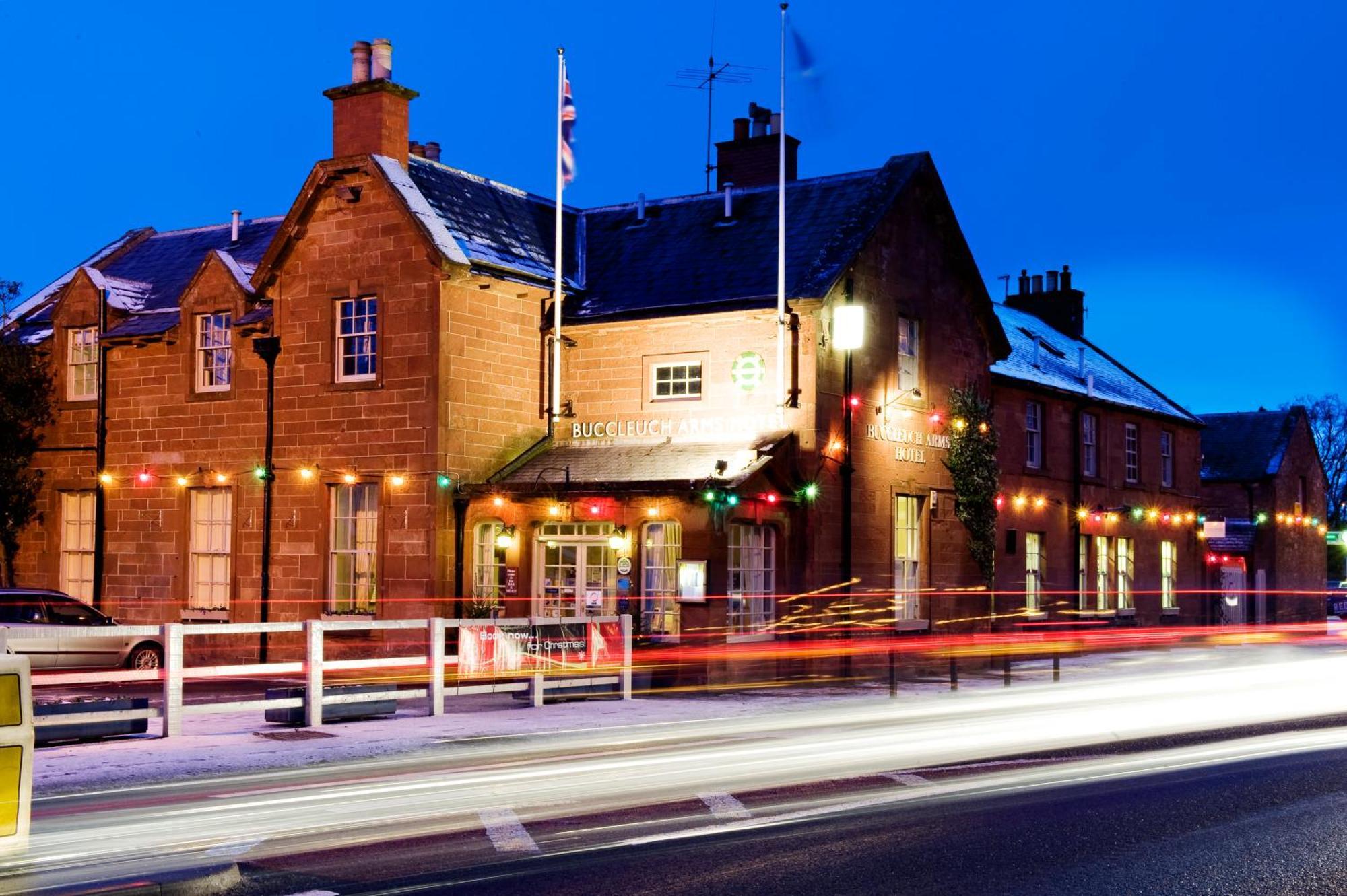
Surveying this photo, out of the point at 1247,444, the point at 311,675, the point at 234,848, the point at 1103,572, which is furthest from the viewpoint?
the point at 1247,444

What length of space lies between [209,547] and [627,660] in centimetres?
1144

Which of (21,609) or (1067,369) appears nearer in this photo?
(21,609)

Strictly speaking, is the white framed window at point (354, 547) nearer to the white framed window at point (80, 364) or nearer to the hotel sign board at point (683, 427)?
the hotel sign board at point (683, 427)

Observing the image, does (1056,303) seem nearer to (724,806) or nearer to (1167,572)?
(1167,572)

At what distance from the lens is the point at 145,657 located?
83.8 feet

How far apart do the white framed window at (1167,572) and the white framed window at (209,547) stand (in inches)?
958

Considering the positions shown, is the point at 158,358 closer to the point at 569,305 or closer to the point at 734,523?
→ the point at 569,305

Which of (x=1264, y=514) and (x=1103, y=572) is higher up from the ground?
(x=1264, y=514)

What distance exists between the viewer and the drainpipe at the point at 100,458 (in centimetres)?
2986

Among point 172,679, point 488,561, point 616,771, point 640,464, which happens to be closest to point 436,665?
point 172,679

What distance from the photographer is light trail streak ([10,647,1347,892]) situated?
388 inches

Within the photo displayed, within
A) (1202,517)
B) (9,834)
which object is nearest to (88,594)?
(9,834)

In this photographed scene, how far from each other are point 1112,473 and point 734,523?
16.1 metres

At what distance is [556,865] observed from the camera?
354 inches
